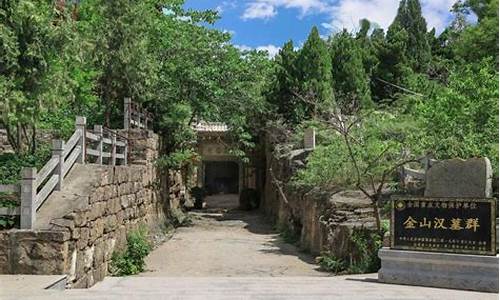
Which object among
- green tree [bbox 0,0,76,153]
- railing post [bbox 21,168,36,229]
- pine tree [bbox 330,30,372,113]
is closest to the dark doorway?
pine tree [bbox 330,30,372,113]

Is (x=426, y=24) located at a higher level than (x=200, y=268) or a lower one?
higher

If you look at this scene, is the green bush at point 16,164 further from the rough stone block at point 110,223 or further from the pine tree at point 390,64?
the pine tree at point 390,64

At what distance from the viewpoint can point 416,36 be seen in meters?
30.5

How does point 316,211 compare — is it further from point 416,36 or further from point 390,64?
point 416,36

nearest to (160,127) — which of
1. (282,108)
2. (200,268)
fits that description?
(282,108)

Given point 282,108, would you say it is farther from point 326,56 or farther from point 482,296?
point 482,296

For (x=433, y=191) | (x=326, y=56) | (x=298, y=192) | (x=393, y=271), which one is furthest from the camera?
(x=326, y=56)

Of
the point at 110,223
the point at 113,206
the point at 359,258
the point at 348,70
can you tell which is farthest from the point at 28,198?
the point at 348,70

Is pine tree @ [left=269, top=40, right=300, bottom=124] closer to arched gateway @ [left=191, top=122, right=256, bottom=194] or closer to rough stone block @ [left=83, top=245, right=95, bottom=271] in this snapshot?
arched gateway @ [left=191, top=122, right=256, bottom=194]

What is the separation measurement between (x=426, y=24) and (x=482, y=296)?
93.4 ft

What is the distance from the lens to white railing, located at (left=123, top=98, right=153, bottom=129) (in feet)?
51.4

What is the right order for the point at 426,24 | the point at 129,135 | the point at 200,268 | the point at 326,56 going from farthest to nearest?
1. the point at 426,24
2. the point at 326,56
3. the point at 129,135
4. the point at 200,268

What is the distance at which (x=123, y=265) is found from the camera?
11.1 m

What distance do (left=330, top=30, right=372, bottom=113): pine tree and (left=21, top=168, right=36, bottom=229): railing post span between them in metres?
17.3
